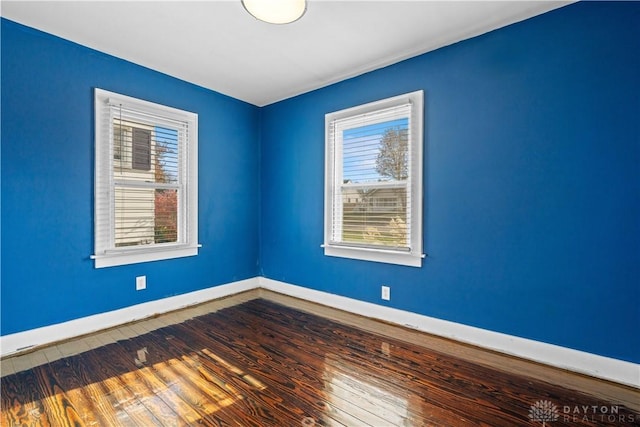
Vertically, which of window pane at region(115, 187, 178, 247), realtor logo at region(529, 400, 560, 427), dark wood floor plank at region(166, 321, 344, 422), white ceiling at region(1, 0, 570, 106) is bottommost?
dark wood floor plank at region(166, 321, 344, 422)

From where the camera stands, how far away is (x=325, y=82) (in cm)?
346

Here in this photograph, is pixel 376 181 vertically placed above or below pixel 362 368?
above

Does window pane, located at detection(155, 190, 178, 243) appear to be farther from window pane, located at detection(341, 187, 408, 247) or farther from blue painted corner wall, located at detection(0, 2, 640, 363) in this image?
window pane, located at detection(341, 187, 408, 247)

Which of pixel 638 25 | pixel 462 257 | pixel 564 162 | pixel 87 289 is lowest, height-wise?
pixel 87 289

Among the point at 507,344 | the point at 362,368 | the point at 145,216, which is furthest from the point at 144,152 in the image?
the point at 507,344

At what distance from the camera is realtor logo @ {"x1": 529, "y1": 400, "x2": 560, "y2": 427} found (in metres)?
1.63

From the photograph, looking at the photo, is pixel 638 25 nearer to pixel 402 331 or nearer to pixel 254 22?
pixel 254 22

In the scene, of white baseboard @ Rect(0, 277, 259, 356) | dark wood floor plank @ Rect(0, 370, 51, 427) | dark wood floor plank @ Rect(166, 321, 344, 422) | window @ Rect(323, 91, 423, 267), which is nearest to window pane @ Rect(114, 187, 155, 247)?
white baseboard @ Rect(0, 277, 259, 356)

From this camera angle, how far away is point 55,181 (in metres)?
2.52

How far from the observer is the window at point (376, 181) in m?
2.84

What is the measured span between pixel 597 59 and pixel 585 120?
0.40m

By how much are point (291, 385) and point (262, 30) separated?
259 centimetres

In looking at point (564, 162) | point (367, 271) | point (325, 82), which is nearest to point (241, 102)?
point (325, 82)

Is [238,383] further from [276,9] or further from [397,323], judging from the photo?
[276,9]
